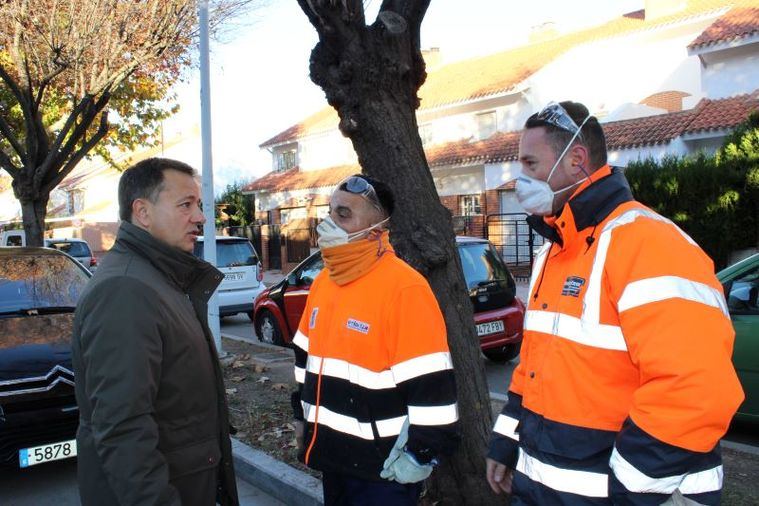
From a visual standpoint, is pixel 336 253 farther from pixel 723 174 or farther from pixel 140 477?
pixel 723 174

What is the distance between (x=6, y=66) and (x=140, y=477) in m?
13.1

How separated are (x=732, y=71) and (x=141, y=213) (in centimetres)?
2058

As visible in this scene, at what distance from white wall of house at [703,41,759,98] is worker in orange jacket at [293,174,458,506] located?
19.3 meters

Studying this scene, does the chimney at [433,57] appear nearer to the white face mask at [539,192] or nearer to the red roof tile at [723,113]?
the red roof tile at [723,113]

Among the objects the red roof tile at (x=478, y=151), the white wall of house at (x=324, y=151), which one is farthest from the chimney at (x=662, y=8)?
the white wall of house at (x=324, y=151)

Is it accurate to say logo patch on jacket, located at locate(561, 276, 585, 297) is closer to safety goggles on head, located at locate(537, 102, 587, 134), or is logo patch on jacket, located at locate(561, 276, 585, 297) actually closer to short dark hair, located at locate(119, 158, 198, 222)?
safety goggles on head, located at locate(537, 102, 587, 134)

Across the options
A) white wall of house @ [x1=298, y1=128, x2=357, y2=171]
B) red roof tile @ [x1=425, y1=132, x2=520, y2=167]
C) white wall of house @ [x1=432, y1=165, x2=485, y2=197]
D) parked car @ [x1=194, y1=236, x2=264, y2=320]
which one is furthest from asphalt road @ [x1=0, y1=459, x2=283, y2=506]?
white wall of house @ [x1=298, y1=128, x2=357, y2=171]

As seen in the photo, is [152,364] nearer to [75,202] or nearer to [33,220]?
[33,220]

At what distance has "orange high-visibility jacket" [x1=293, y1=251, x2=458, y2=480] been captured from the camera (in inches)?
92.7

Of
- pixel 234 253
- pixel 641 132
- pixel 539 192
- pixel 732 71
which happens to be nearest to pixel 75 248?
pixel 234 253

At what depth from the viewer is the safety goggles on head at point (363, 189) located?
2.70m

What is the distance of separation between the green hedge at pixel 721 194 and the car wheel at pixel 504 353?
711cm

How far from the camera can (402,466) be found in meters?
2.33

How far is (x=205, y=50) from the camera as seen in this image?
8172 mm
